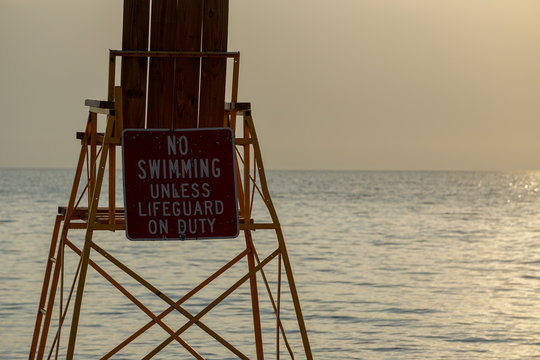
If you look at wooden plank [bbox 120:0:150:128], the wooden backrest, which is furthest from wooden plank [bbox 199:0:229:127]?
wooden plank [bbox 120:0:150:128]

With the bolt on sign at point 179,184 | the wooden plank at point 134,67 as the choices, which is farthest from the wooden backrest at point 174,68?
the bolt on sign at point 179,184

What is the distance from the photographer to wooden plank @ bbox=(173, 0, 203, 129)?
7754 mm

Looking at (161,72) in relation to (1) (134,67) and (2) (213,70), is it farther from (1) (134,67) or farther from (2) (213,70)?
(2) (213,70)

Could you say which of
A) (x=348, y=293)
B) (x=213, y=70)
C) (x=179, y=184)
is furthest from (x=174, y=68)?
(x=348, y=293)

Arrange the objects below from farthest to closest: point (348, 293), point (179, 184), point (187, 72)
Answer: point (348, 293) < point (187, 72) < point (179, 184)

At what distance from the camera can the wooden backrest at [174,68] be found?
770cm

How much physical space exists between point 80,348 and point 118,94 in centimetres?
805

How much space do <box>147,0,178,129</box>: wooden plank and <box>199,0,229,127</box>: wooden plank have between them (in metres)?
0.22

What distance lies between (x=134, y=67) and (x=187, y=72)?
37 centimetres

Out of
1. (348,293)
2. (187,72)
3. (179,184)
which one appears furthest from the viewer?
(348,293)

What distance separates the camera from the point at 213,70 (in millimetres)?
7848

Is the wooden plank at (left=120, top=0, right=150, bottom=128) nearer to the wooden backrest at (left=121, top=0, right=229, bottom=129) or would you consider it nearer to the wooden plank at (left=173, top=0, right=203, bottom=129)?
the wooden backrest at (left=121, top=0, right=229, bottom=129)

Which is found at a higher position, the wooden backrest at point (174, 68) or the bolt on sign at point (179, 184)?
the wooden backrest at point (174, 68)

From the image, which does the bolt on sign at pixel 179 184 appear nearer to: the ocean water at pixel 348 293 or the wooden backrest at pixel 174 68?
the wooden backrest at pixel 174 68
